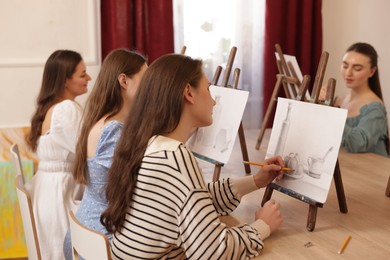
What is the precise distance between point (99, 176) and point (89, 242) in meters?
0.49

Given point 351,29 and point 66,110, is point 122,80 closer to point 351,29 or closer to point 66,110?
point 66,110

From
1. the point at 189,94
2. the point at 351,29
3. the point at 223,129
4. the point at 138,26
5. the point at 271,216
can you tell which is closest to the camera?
the point at 189,94

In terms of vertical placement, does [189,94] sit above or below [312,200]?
above

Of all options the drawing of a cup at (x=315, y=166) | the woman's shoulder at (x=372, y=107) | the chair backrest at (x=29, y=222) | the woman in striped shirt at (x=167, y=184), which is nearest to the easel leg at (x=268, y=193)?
the drawing of a cup at (x=315, y=166)

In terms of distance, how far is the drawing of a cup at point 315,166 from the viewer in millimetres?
1701

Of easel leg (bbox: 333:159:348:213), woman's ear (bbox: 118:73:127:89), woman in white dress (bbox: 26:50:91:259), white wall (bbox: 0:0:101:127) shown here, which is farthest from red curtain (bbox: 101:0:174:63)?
easel leg (bbox: 333:159:348:213)

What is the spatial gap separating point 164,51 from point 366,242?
267 centimetres

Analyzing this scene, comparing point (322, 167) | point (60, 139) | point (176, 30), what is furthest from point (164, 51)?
point (322, 167)

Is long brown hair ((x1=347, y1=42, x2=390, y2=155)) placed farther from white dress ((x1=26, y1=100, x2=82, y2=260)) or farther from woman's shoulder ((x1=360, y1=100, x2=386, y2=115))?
white dress ((x1=26, y1=100, x2=82, y2=260))

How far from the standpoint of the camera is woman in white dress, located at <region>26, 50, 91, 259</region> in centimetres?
244

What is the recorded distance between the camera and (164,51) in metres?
3.99

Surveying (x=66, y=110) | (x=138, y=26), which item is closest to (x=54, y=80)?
(x=66, y=110)

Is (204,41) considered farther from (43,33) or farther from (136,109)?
(136,109)

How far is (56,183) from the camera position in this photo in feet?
8.17
